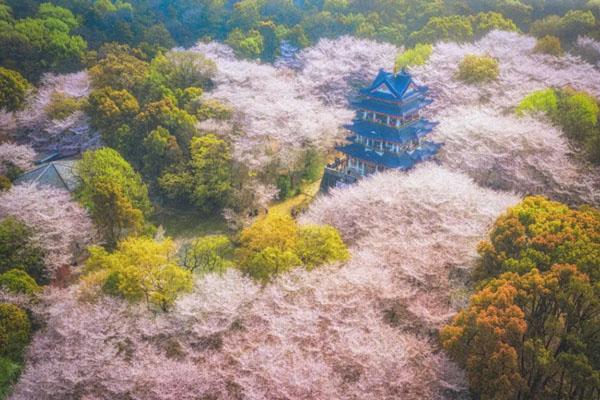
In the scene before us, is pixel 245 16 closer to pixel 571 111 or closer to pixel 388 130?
pixel 388 130

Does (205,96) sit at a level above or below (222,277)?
above

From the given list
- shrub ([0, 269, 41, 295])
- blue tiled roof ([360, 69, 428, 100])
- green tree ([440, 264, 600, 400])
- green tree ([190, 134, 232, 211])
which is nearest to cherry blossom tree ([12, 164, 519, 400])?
shrub ([0, 269, 41, 295])

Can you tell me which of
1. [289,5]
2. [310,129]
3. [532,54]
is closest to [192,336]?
[310,129]

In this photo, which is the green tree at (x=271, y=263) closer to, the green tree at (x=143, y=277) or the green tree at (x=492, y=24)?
the green tree at (x=143, y=277)

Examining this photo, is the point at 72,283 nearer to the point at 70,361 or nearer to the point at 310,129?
the point at 70,361

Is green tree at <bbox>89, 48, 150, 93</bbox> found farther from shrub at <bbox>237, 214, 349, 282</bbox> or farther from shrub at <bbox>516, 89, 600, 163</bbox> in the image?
shrub at <bbox>516, 89, 600, 163</bbox>

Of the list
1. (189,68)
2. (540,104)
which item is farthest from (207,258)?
(540,104)

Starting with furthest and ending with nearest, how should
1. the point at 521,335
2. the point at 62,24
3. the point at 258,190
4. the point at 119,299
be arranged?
the point at 62,24
the point at 258,190
the point at 119,299
the point at 521,335
